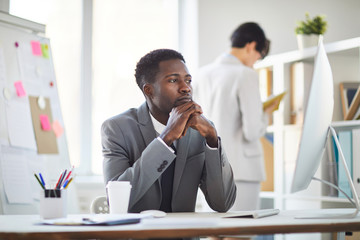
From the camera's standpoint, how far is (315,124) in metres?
1.31

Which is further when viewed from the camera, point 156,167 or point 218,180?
point 218,180

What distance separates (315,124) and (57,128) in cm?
189

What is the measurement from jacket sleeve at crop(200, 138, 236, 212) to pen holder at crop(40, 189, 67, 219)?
21.1 inches

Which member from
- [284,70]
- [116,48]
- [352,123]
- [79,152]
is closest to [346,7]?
[284,70]

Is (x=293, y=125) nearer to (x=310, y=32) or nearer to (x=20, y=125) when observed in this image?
(x=310, y=32)

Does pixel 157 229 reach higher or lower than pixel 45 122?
lower

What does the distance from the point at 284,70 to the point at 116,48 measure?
1.32 meters

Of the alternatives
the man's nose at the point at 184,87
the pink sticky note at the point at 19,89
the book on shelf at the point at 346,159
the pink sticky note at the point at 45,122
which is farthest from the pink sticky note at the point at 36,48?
the book on shelf at the point at 346,159

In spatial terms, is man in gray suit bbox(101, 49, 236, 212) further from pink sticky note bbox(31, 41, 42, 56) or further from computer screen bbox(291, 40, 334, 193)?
pink sticky note bbox(31, 41, 42, 56)

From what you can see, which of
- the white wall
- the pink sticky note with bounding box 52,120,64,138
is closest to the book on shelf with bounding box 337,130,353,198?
the white wall

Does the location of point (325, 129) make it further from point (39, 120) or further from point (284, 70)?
point (284, 70)

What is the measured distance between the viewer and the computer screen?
1.25 metres

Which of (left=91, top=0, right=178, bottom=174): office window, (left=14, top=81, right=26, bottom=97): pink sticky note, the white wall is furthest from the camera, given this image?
the white wall

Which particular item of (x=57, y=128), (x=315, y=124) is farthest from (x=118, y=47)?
(x=315, y=124)
